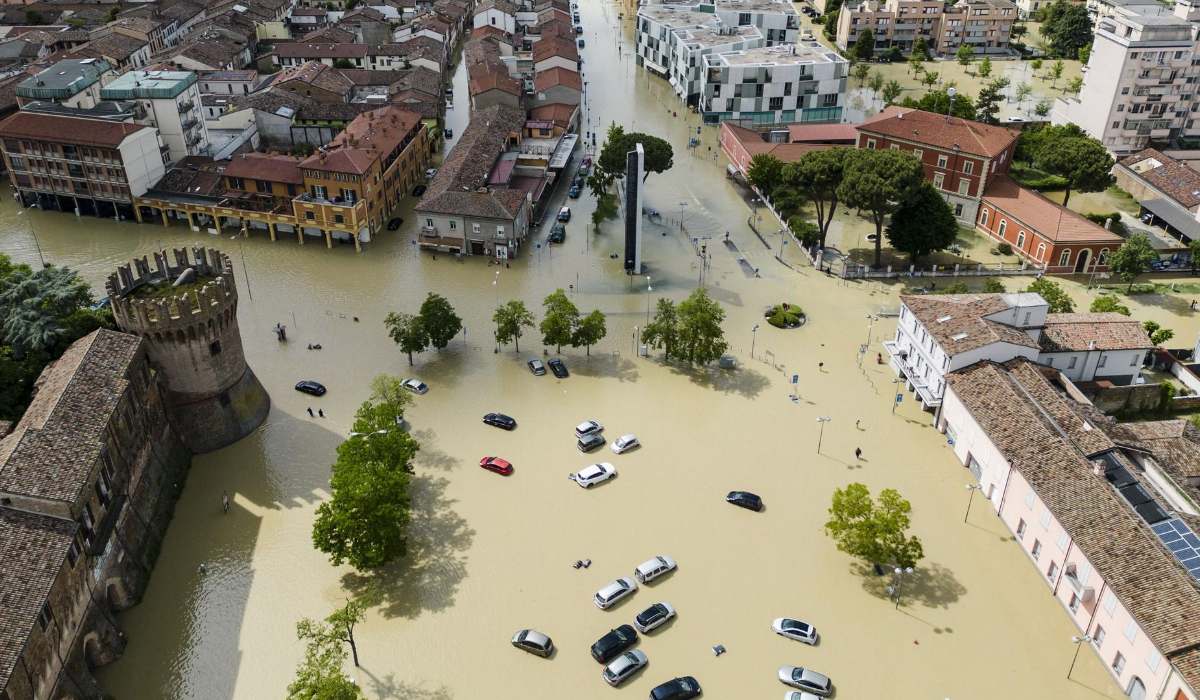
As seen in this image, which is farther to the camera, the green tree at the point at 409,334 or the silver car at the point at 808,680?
the green tree at the point at 409,334

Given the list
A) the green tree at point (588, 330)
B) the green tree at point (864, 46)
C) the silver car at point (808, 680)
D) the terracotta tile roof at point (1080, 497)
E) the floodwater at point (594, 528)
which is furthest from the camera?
the green tree at point (864, 46)

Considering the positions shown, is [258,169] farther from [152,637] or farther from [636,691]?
[636,691]

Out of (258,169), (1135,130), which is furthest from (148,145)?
(1135,130)

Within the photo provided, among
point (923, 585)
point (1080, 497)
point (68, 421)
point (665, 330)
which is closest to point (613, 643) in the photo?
point (923, 585)

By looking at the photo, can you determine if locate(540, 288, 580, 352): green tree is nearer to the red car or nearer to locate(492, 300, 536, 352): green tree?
locate(492, 300, 536, 352): green tree

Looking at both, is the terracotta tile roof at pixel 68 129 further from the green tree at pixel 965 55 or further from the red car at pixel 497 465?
the green tree at pixel 965 55

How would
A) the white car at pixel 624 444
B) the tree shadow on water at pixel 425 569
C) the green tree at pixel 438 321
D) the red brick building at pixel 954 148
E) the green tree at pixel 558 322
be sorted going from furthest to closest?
1. the red brick building at pixel 954 148
2. the green tree at pixel 438 321
3. the green tree at pixel 558 322
4. the white car at pixel 624 444
5. the tree shadow on water at pixel 425 569

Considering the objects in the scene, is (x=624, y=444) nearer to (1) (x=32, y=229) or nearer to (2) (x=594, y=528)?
(2) (x=594, y=528)

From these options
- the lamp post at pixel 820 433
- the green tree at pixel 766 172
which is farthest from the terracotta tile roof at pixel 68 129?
the lamp post at pixel 820 433
